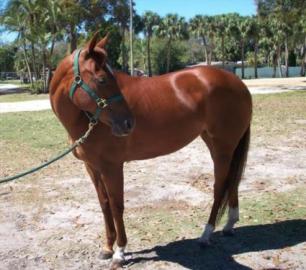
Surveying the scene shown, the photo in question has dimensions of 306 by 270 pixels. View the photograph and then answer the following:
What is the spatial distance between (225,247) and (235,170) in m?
0.74

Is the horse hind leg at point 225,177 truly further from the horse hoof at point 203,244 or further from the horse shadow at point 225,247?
the horse shadow at point 225,247

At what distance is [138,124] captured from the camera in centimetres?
416

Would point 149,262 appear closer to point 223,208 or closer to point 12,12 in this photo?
point 223,208

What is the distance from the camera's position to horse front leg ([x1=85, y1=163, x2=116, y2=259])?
4281 mm

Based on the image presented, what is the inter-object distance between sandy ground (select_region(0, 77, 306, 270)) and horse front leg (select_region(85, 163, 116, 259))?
13 cm

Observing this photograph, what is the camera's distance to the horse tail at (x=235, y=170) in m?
4.64

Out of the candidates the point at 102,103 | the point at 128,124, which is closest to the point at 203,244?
the point at 128,124

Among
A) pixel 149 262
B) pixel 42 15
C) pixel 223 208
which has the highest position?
pixel 42 15

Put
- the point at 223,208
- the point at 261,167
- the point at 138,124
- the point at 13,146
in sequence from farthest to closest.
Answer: the point at 13,146 < the point at 261,167 < the point at 223,208 < the point at 138,124

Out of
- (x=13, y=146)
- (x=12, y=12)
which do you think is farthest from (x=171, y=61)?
(x=13, y=146)

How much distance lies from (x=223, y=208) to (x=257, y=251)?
0.52 m

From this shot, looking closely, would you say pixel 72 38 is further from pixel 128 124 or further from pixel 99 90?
pixel 128 124

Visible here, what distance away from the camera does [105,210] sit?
14.2 ft

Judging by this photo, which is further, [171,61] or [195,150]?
[171,61]
